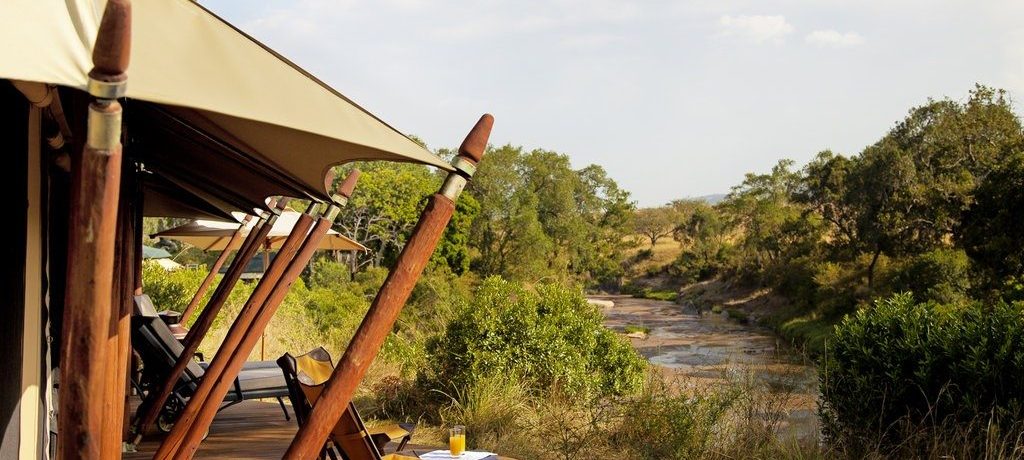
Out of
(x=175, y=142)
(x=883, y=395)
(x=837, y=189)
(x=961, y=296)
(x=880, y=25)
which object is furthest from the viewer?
(x=837, y=189)

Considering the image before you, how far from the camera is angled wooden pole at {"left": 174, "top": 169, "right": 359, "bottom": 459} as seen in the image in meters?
2.22

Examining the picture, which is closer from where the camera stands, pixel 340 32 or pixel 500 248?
pixel 340 32

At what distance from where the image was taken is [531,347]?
301 inches

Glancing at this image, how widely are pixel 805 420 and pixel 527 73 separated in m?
8.03

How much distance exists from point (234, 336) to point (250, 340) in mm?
239

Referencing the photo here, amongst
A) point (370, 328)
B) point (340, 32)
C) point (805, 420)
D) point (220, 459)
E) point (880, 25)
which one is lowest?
point (805, 420)

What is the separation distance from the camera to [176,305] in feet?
41.8

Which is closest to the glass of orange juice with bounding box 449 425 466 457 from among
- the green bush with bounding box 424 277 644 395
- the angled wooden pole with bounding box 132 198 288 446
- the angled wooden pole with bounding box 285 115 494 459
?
the angled wooden pole with bounding box 132 198 288 446

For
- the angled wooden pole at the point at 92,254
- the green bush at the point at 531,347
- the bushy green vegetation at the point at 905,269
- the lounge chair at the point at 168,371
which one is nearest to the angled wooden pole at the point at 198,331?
the lounge chair at the point at 168,371

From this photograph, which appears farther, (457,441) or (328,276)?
(328,276)

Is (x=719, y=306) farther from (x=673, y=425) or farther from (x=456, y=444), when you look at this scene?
(x=456, y=444)

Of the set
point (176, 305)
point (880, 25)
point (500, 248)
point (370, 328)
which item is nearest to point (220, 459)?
point (370, 328)

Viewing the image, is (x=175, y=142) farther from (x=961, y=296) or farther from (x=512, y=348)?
(x=961, y=296)

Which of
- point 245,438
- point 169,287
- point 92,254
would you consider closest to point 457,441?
point 245,438
